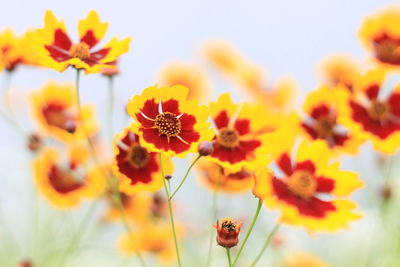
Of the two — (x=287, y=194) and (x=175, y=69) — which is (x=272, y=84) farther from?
(x=287, y=194)

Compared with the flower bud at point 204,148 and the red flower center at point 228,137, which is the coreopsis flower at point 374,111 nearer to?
the red flower center at point 228,137

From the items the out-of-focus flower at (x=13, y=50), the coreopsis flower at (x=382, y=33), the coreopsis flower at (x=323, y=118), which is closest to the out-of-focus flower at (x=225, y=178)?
the coreopsis flower at (x=323, y=118)

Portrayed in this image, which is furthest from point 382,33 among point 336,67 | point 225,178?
point 225,178

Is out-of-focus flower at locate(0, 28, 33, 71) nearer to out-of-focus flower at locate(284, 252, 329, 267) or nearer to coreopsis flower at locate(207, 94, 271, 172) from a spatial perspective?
coreopsis flower at locate(207, 94, 271, 172)

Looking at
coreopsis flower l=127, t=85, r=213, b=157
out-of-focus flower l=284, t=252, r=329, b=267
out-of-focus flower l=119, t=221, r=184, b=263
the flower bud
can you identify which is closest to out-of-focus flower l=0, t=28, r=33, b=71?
coreopsis flower l=127, t=85, r=213, b=157

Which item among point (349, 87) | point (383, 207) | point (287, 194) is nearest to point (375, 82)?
point (349, 87)
